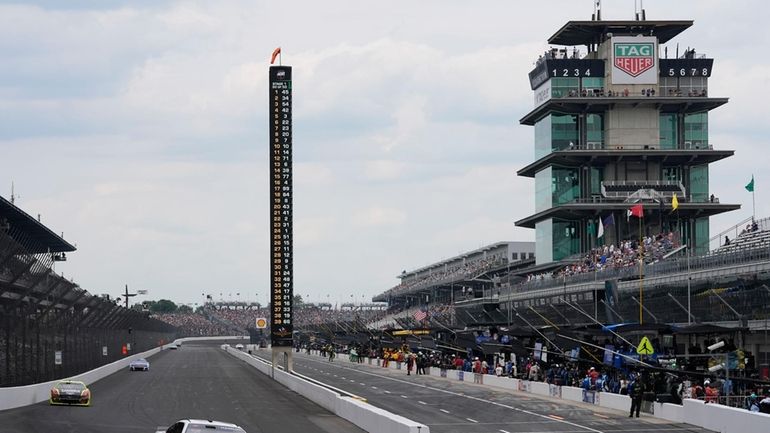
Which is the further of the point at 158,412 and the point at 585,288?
the point at 585,288

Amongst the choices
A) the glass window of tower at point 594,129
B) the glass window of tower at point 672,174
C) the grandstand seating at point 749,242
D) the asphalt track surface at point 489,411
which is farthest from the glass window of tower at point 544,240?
the asphalt track surface at point 489,411

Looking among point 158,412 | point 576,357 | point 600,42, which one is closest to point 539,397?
point 576,357

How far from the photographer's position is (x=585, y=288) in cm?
8775

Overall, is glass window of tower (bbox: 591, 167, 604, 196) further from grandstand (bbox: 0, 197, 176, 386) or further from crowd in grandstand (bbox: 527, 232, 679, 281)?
grandstand (bbox: 0, 197, 176, 386)

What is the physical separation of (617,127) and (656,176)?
20.9 ft

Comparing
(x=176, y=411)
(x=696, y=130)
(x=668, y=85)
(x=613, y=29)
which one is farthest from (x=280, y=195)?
(x=696, y=130)

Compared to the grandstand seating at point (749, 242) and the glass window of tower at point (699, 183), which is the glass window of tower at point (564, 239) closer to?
the glass window of tower at point (699, 183)

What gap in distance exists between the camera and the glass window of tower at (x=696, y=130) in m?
119

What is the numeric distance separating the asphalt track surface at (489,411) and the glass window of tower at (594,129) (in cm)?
5552

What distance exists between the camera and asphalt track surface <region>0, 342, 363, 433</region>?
116 feet

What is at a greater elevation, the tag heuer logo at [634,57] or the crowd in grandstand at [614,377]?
the tag heuer logo at [634,57]

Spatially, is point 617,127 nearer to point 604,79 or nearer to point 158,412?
point 604,79

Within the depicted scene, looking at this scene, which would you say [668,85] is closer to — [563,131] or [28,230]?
[563,131]

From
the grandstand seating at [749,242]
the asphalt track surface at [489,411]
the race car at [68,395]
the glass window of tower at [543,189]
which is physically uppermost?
the glass window of tower at [543,189]
